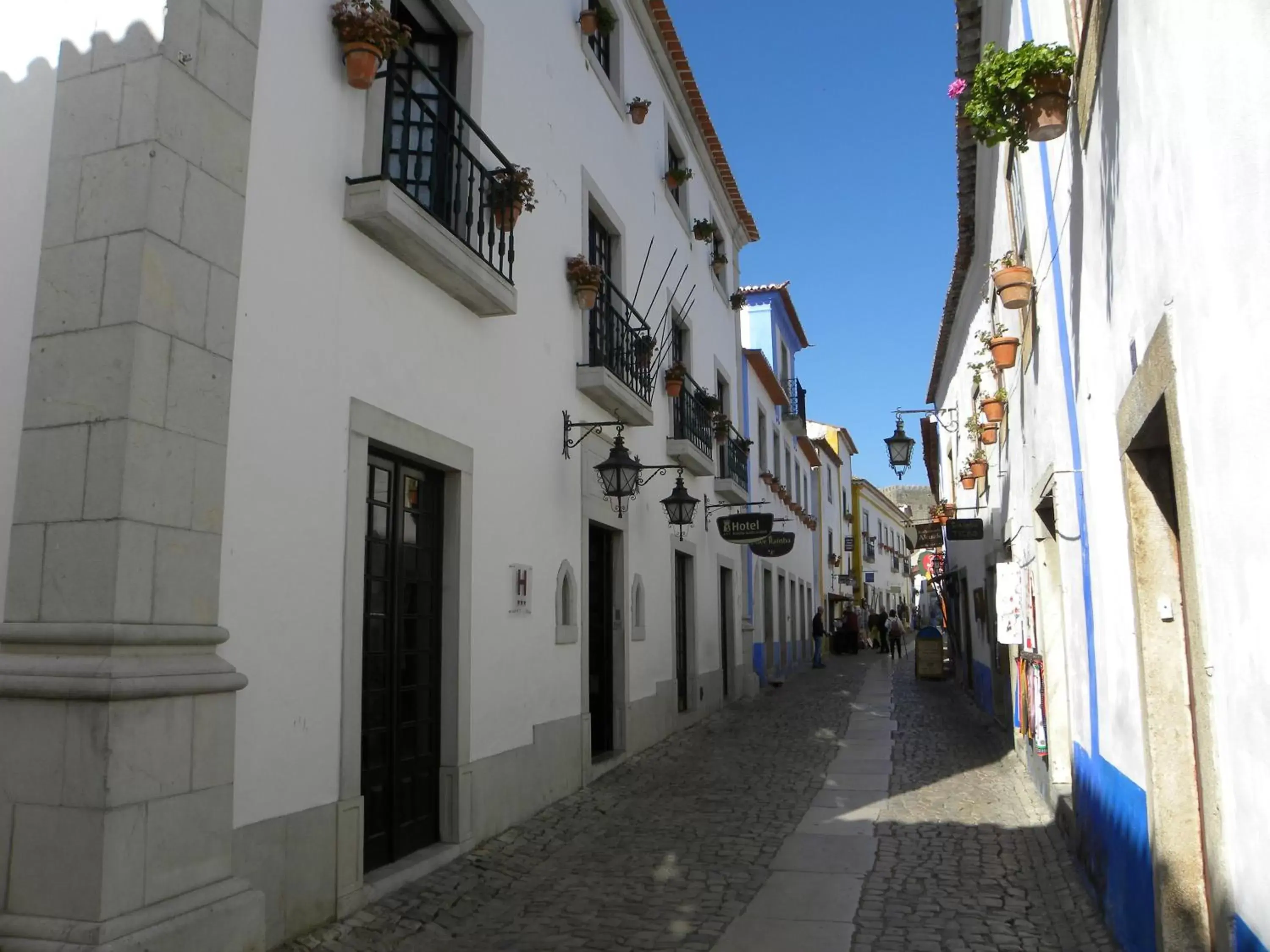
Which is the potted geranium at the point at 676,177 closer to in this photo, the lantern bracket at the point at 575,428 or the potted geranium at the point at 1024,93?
the lantern bracket at the point at 575,428

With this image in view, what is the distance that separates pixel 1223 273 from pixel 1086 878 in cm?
415

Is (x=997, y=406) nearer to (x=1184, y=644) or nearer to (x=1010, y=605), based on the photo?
(x=1010, y=605)

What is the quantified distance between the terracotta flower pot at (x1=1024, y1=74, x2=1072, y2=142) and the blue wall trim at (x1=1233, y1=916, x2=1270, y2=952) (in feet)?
10.2

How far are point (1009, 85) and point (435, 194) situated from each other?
349cm

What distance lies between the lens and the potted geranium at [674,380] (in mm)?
11906

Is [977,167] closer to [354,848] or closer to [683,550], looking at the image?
[683,550]

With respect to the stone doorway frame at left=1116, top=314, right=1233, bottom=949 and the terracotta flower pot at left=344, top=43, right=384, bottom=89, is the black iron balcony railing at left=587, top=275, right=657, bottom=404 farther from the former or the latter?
the stone doorway frame at left=1116, top=314, right=1233, bottom=949

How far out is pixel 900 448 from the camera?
52.3 feet

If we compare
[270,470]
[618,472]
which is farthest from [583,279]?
[270,470]

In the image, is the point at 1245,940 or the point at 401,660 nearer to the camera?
the point at 1245,940

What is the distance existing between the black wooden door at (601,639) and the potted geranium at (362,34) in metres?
5.09

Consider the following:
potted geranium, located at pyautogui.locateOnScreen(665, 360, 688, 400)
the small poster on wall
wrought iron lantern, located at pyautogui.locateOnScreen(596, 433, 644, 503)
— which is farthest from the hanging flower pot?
potted geranium, located at pyautogui.locateOnScreen(665, 360, 688, 400)

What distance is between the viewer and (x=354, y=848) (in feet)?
16.9

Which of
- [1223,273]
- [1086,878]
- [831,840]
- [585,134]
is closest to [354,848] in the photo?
[831,840]
